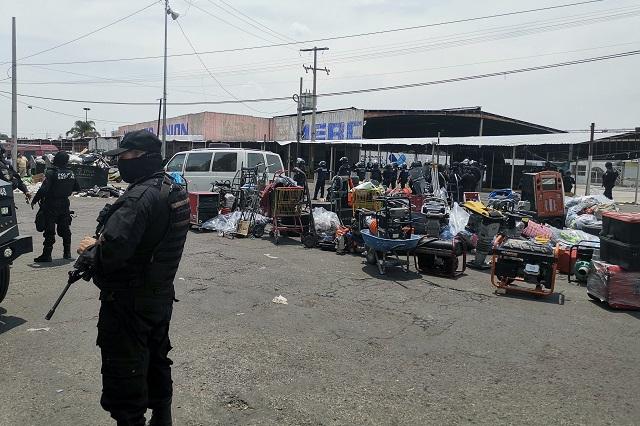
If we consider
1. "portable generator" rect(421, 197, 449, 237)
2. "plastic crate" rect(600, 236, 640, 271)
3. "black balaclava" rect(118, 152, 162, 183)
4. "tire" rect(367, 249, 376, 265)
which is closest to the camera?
"black balaclava" rect(118, 152, 162, 183)

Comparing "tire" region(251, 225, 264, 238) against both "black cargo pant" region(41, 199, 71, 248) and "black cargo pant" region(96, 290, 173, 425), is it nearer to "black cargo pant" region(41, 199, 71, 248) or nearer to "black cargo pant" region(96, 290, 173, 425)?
"black cargo pant" region(41, 199, 71, 248)

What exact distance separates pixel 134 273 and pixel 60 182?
630cm

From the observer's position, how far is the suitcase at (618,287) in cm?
633

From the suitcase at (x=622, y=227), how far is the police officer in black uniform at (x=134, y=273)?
18.5 feet

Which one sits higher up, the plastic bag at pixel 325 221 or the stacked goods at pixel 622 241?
the stacked goods at pixel 622 241

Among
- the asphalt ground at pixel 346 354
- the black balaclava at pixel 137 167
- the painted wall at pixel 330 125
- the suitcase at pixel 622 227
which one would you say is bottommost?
the asphalt ground at pixel 346 354

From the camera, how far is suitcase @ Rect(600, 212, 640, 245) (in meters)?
6.29

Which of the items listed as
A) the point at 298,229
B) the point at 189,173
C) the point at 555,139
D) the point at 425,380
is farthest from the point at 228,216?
the point at 555,139

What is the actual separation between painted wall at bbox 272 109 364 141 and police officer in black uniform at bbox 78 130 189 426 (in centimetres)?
3158

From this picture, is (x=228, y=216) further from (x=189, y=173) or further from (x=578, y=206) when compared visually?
(x=578, y=206)

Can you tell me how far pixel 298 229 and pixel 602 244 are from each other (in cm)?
591

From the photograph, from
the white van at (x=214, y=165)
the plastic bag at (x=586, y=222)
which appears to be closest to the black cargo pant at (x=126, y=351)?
the plastic bag at (x=586, y=222)

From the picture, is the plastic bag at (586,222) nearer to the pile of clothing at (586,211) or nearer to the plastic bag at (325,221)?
the pile of clothing at (586,211)

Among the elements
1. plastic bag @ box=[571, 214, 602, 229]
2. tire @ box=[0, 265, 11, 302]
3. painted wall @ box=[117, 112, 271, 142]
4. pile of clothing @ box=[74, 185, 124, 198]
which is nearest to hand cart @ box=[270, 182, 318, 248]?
tire @ box=[0, 265, 11, 302]
